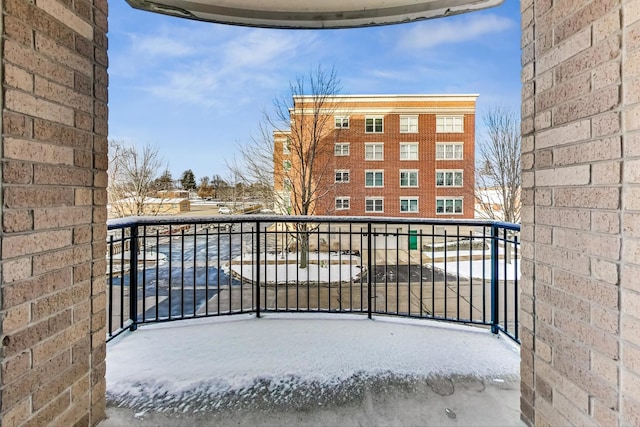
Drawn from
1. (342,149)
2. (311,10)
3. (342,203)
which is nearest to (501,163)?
(342,149)

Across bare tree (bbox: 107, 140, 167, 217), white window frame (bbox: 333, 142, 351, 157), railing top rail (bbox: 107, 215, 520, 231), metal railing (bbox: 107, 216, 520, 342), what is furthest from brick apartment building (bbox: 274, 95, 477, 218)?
railing top rail (bbox: 107, 215, 520, 231)

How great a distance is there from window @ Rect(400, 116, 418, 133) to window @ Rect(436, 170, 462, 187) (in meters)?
3.56

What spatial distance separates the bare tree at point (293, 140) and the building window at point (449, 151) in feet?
38.5

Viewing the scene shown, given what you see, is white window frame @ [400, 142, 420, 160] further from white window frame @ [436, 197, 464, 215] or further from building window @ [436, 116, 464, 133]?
white window frame @ [436, 197, 464, 215]

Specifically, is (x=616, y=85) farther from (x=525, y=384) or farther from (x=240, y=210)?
(x=240, y=210)

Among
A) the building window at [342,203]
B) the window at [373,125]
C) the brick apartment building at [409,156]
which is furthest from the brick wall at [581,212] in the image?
the window at [373,125]

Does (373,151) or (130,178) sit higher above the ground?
(373,151)

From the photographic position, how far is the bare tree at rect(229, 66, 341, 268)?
1338cm

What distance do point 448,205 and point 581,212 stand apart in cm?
2312

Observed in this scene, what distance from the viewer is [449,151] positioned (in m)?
22.9

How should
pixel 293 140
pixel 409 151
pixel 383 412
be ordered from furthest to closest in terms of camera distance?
pixel 409 151, pixel 293 140, pixel 383 412

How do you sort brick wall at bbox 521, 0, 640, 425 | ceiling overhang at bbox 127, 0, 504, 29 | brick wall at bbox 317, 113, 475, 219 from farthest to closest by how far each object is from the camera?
brick wall at bbox 317, 113, 475, 219 < ceiling overhang at bbox 127, 0, 504, 29 < brick wall at bbox 521, 0, 640, 425

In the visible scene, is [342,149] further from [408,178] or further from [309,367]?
[309,367]

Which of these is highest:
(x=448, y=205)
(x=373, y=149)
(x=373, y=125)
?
(x=373, y=125)
